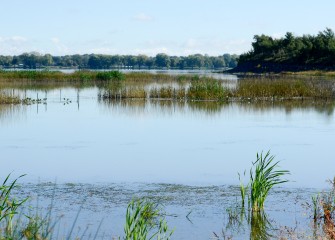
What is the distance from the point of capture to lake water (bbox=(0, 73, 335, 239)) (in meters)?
8.64

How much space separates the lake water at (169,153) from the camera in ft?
28.3

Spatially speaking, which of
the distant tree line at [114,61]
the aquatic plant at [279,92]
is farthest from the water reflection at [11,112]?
the distant tree line at [114,61]

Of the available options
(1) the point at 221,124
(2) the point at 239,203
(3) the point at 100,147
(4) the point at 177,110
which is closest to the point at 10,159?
(3) the point at 100,147

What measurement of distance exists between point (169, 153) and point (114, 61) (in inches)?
3717

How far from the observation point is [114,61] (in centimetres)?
10656

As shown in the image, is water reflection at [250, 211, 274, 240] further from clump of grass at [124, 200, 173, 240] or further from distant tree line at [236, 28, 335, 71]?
distant tree line at [236, 28, 335, 71]

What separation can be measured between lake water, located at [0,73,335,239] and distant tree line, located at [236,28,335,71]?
37.5m

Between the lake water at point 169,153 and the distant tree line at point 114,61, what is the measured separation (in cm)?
8036

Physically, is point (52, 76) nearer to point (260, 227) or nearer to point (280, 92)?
point (280, 92)

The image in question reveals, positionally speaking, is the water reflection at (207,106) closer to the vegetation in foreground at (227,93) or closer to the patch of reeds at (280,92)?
the vegetation in foreground at (227,93)

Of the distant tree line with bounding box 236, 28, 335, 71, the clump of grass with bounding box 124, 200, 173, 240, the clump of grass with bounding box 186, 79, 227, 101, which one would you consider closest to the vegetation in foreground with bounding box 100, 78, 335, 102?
the clump of grass with bounding box 186, 79, 227, 101

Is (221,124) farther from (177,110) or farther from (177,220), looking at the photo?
(177,220)

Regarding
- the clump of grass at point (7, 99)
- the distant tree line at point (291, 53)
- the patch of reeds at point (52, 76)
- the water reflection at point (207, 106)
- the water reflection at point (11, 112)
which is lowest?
the water reflection at point (11, 112)

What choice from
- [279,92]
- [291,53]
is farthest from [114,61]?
[279,92]
